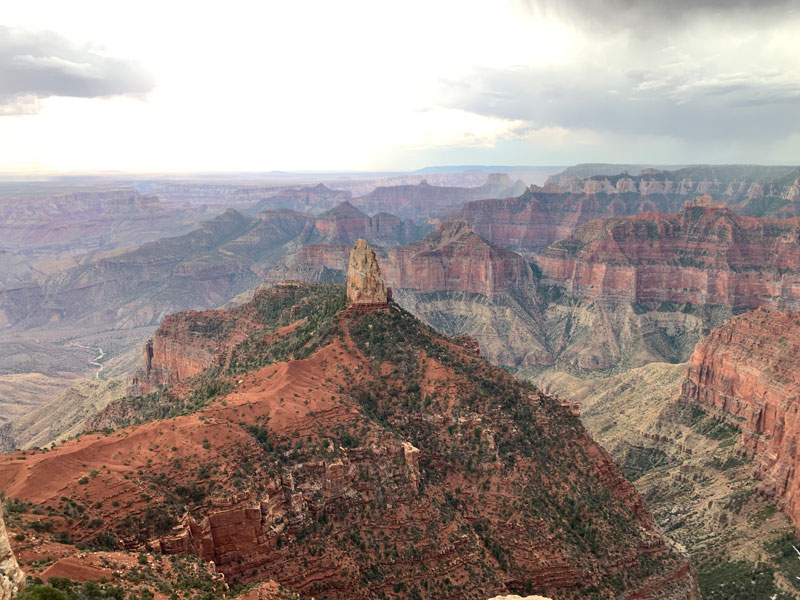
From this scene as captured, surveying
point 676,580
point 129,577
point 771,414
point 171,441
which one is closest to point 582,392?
point 771,414

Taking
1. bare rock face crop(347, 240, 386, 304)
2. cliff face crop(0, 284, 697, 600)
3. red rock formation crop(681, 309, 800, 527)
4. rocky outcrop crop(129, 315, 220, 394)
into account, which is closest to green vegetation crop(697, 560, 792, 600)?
red rock formation crop(681, 309, 800, 527)

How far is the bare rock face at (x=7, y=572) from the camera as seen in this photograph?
25422mm

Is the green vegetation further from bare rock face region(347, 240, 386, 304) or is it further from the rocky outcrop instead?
the rocky outcrop

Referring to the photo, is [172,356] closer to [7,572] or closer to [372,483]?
[372,483]

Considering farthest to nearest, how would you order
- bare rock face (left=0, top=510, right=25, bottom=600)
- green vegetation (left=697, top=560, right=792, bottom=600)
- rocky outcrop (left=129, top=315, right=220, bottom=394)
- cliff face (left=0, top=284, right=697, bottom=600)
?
rocky outcrop (left=129, top=315, right=220, bottom=394) < green vegetation (left=697, top=560, right=792, bottom=600) < cliff face (left=0, top=284, right=697, bottom=600) < bare rock face (left=0, top=510, right=25, bottom=600)

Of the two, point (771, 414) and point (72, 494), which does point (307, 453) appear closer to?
point (72, 494)

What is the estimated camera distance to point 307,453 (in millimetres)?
58375

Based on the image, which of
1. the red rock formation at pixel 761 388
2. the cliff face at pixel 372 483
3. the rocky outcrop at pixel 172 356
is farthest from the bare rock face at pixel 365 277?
the red rock formation at pixel 761 388

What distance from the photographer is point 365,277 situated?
81625 mm

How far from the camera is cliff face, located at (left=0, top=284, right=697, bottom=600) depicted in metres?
49.5

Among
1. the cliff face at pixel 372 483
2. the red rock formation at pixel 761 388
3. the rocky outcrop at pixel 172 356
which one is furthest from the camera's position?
the rocky outcrop at pixel 172 356

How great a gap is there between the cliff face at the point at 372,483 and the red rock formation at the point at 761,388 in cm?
3624

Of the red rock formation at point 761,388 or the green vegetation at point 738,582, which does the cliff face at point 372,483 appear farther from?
the red rock formation at point 761,388

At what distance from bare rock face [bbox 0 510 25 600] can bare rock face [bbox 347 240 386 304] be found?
57165 millimetres
